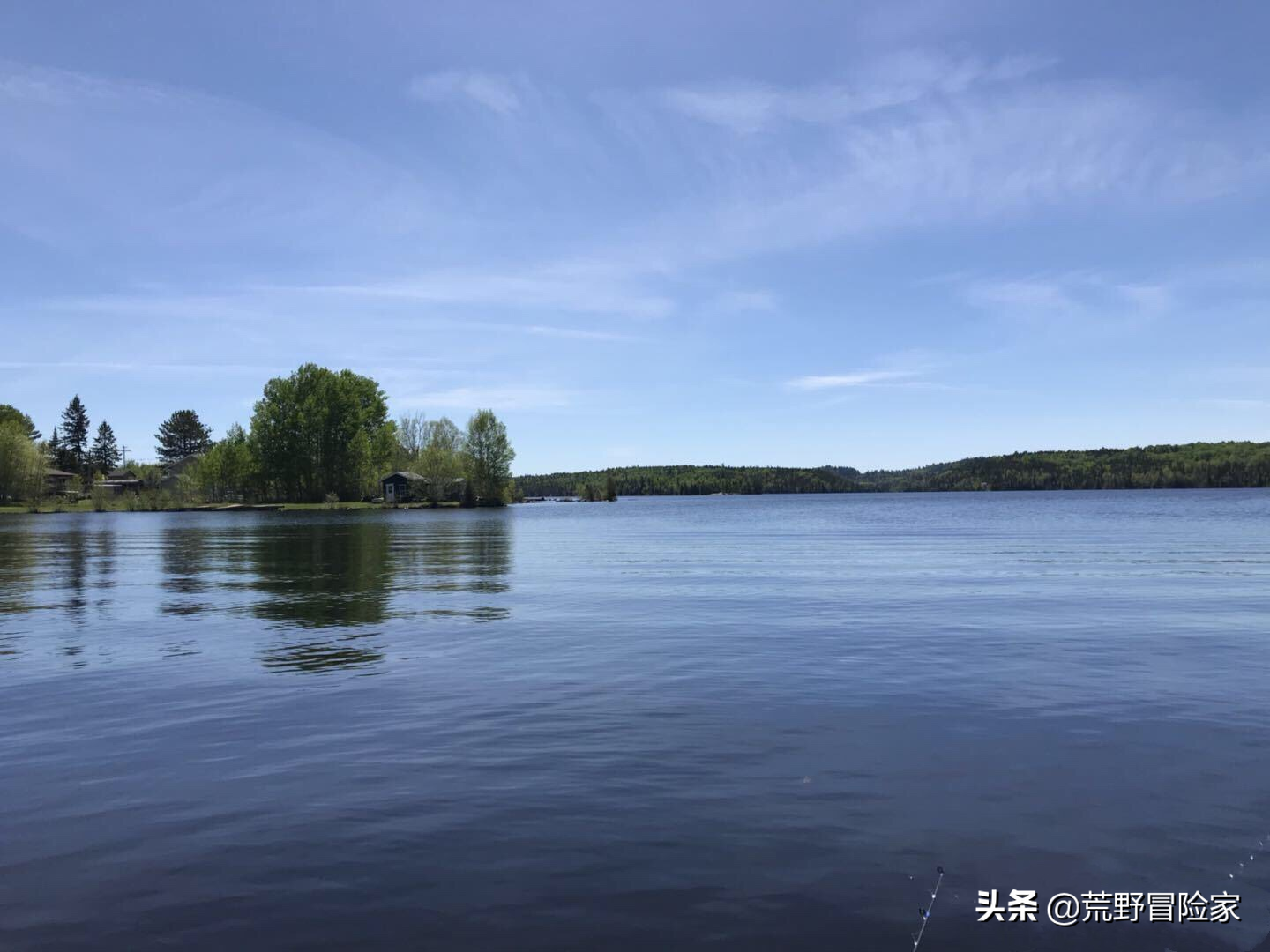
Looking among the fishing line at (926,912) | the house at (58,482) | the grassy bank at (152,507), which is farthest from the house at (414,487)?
the fishing line at (926,912)

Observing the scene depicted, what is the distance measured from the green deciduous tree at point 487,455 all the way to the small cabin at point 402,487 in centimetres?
1085

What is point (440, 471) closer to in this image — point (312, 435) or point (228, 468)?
point (312, 435)

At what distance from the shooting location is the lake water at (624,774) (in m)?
7.70

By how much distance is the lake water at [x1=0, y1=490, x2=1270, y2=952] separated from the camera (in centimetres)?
770

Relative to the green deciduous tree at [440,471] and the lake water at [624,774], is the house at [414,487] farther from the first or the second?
the lake water at [624,774]

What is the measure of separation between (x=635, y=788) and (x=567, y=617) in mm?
17249

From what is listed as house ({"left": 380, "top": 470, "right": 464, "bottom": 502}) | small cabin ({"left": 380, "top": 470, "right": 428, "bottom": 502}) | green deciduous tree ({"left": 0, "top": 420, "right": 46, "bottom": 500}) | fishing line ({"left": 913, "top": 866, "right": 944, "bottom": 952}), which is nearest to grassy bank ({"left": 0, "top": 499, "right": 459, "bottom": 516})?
small cabin ({"left": 380, "top": 470, "right": 428, "bottom": 502})

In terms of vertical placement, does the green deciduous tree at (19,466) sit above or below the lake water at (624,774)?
above

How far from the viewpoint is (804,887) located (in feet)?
26.6

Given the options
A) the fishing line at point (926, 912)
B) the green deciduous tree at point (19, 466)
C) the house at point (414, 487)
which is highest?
the green deciduous tree at point (19, 466)

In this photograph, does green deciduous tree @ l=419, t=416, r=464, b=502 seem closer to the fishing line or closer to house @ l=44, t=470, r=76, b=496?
house @ l=44, t=470, r=76, b=496

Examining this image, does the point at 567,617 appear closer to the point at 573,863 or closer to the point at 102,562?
the point at 573,863

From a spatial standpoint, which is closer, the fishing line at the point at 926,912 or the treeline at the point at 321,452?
the fishing line at the point at 926,912

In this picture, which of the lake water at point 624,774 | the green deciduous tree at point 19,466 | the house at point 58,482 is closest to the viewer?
the lake water at point 624,774
